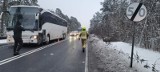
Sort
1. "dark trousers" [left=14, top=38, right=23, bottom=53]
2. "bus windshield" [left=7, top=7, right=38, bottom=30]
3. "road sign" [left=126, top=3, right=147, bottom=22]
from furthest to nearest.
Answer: "bus windshield" [left=7, top=7, right=38, bottom=30] → "dark trousers" [left=14, top=38, right=23, bottom=53] → "road sign" [left=126, top=3, right=147, bottom=22]

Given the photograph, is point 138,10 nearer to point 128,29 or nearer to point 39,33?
point 39,33

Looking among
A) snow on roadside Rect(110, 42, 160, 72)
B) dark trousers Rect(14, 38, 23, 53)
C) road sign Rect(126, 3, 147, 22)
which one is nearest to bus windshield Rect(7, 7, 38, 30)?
dark trousers Rect(14, 38, 23, 53)

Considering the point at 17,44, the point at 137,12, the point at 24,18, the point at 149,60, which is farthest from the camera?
the point at 24,18

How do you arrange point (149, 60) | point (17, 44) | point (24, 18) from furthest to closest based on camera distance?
point (24, 18), point (17, 44), point (149, 60)

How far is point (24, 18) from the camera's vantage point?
2292cm

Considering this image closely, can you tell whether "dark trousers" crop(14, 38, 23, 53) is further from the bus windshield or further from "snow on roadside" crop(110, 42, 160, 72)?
"snow on roadside" crop(110, 42, 160, 72)

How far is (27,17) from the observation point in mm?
22953

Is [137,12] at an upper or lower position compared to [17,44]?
upper

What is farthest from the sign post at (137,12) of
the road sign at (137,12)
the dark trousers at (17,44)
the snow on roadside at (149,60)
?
the dark trousers at (17,44)

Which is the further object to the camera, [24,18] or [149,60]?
[24,18]

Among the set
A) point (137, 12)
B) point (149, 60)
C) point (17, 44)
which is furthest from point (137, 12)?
point (17, 44)

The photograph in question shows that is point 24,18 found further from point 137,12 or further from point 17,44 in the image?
point 137,12

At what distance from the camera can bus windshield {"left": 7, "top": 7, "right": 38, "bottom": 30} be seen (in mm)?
22703

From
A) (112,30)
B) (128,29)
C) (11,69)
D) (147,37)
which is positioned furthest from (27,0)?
(11,69)
